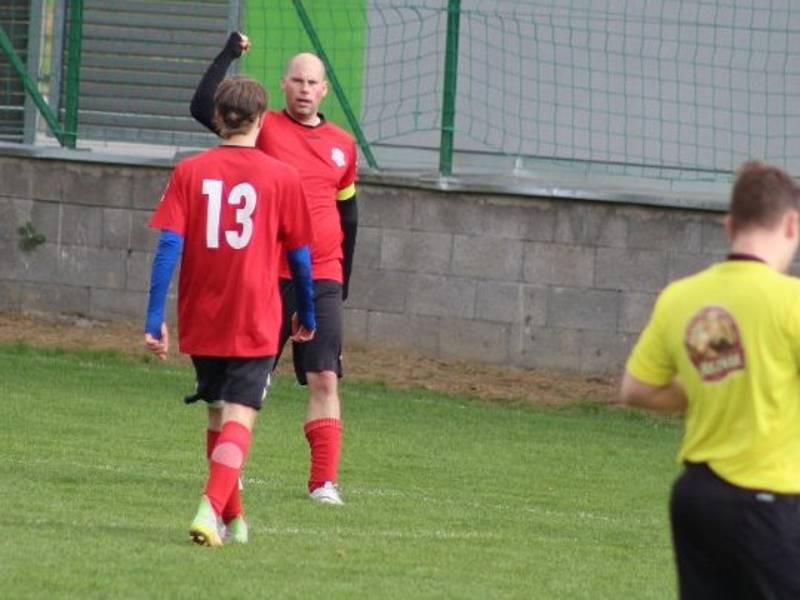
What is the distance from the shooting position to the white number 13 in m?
8.39

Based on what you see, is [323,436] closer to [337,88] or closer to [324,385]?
[324,385]

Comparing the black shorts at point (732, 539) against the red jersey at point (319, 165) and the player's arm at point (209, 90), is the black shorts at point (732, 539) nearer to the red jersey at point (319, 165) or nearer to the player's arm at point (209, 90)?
the player's arm at point (209, 90)

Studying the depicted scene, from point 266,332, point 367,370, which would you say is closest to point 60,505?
point 266,332

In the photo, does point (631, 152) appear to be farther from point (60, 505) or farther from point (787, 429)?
point (787, 429)

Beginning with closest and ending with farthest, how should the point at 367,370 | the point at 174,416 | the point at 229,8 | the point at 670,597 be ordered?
the point at 670,597
the point at 174,416
the point at 367,370
the point at 229,8

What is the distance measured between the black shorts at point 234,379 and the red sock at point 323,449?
150 cm

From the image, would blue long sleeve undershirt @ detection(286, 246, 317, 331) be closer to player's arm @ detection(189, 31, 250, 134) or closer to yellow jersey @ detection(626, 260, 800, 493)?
player's arm @ detection(189, 31, 250, 134)

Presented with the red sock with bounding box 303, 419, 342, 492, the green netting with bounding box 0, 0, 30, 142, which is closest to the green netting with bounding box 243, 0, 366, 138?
the green netting with bounding box 0, 0, 30, 142

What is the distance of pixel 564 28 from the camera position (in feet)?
56.3

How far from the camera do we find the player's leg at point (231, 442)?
27.0 ft

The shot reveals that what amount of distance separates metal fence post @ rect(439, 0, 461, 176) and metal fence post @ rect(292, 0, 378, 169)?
1.88 ft

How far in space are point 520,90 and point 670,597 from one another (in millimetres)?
9747

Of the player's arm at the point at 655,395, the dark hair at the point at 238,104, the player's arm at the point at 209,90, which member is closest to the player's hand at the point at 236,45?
the player's arm at the point at 209,90

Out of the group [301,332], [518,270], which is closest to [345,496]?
[301,332]
